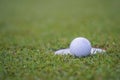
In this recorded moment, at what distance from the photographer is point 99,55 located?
21.9ft

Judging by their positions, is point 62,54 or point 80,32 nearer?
point 62,54

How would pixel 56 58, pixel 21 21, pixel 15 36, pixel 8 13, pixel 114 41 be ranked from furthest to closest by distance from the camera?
pixel 8 13, pixel 21 21, pixel 15 36, pixel 114 41, pixel 56 58

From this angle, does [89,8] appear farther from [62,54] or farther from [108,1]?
[62,54]

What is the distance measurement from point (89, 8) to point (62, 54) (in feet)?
35.0

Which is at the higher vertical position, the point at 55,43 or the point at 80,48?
the point at 55,43

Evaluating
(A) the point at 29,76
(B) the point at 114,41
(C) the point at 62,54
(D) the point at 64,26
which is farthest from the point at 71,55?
(D) the point at 64,26

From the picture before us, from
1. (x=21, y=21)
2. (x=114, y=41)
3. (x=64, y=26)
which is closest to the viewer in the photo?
(x=114, y=41)

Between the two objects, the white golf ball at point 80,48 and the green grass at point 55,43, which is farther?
the white golf ball at point 80,48

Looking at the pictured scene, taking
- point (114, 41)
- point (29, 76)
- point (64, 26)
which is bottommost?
point (29, 76)

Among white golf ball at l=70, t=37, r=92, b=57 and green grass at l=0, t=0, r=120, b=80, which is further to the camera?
white golf ball at l=70, t=37, r=92, b=57

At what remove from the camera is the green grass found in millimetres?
5591

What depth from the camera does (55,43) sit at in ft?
28.4

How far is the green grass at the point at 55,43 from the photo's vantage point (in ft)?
18.3

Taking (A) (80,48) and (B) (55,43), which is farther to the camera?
(B) (55,43)
